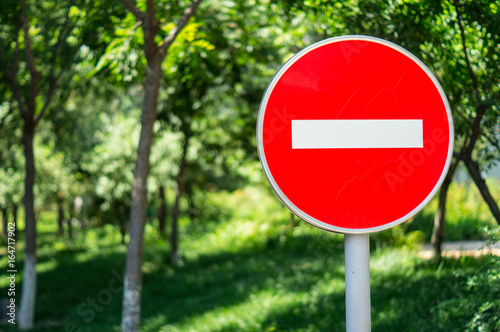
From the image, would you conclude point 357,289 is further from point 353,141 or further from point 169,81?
point 169,81

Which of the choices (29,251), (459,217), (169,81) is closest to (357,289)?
(169,81)

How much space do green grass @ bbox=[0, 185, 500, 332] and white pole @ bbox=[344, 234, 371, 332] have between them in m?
1.97

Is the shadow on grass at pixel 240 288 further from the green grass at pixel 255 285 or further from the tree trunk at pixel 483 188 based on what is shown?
the tree trunk at pixel 483 188

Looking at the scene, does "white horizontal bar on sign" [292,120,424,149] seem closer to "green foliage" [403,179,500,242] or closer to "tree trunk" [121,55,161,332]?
"tree trunk" [121,55,161,332]

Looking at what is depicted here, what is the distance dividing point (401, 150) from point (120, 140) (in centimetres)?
1339

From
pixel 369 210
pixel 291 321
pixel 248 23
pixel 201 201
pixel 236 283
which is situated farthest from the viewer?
pixel 201 201

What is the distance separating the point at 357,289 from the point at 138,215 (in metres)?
3.78

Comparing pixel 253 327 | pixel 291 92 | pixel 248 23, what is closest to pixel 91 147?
pixel 248 23

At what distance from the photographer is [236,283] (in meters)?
8.71

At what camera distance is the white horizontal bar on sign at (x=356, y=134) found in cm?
154

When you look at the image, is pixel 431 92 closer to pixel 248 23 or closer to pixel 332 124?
pixel 332 124

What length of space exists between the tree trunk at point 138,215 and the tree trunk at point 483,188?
2.94 meters

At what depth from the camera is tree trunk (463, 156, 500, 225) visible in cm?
418

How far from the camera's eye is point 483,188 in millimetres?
4262
